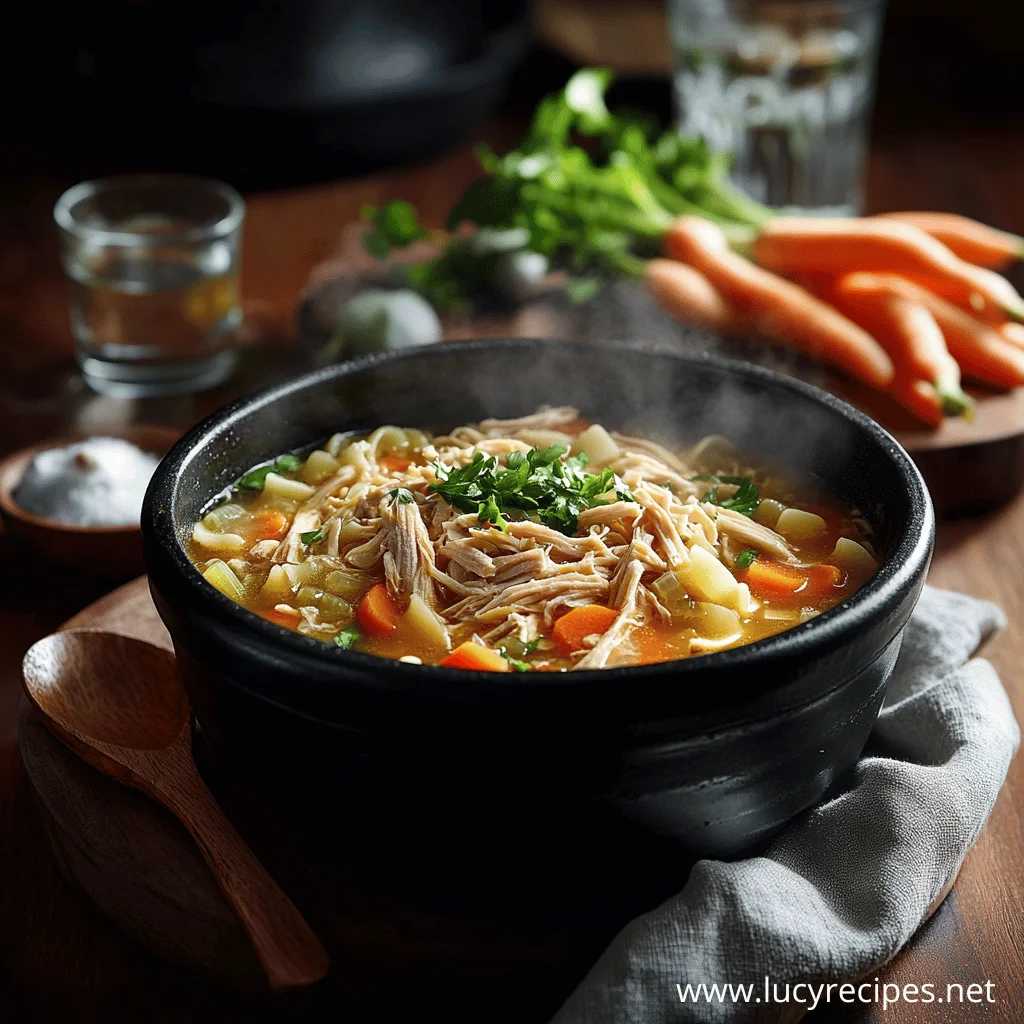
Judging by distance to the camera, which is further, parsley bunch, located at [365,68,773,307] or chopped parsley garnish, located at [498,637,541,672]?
parsley bunch, located at [365,68,773,307]

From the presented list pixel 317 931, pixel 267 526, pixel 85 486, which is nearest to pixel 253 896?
pixel 317 931

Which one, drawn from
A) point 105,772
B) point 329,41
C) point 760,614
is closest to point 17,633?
point 105,772

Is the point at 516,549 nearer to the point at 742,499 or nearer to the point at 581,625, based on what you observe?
the point at 581,625

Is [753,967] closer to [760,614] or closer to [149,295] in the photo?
[760,614]

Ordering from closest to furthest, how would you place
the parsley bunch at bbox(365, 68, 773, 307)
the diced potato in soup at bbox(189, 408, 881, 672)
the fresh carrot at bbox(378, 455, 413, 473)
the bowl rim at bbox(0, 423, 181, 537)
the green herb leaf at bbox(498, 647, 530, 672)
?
the green herb leaf at bbox(498, 647, 530, 672) → the diced potato in soup at bbox(189, 408, 881, 672) → the fresh carrot at bbox(378, 455, 413, 473) → the bowl rim at bbox(0, 423, 181, 537) → the parsley bunch at bbox(365, 68, 773, 307)

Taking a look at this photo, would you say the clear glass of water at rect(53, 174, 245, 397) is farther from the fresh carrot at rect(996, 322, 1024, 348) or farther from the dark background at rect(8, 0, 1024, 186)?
the fresh carrot at rect(996, 322, 1024, 348)

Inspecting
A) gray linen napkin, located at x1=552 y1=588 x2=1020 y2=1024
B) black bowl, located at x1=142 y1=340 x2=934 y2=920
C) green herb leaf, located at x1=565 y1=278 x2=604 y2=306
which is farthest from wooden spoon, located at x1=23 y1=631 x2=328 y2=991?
green herb leaf, located at x1=565 y1=278 x2=604 y2=306

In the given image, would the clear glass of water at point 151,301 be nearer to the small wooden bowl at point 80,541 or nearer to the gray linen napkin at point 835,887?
the small wooden bowl at point 80,541
